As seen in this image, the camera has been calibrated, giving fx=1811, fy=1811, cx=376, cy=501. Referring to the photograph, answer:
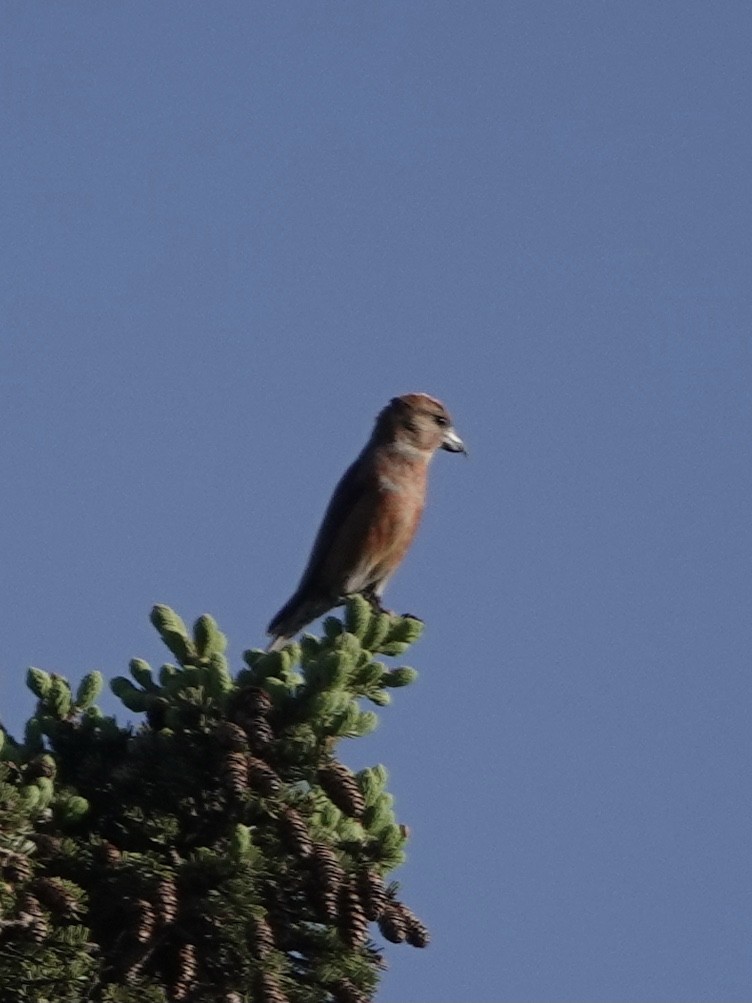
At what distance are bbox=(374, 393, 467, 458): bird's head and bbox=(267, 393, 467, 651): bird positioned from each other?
0.15 feet

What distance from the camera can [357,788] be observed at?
4062 millimetres

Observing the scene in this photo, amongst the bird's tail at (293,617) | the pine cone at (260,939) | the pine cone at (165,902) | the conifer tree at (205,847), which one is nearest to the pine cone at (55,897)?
the conifer tree at (205,847)

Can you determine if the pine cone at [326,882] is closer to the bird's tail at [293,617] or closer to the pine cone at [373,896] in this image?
the pine cone at [373,896]

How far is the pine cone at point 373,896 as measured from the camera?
384 cm

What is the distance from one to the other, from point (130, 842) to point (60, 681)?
520mm

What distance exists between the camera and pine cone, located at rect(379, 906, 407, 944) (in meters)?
3.88

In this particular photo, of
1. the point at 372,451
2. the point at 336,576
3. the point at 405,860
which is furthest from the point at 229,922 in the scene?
the point at 372,451

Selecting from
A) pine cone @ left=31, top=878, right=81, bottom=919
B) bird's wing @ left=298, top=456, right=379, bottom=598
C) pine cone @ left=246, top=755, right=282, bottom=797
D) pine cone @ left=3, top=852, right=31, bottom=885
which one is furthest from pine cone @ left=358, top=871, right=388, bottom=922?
bird's wing @ left=298, top=456, right=379, bottom=598

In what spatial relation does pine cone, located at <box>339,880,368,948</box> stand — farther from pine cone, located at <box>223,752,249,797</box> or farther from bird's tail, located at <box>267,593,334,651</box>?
bird's tail, located at <box>267,593,334,651</box>

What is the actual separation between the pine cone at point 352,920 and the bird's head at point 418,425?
180 inches

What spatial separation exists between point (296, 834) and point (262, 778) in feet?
0.48

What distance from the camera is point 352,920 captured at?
3830 mm

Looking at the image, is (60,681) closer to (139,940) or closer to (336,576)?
(139,940)

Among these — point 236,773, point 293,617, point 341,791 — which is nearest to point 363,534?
point 293,617
